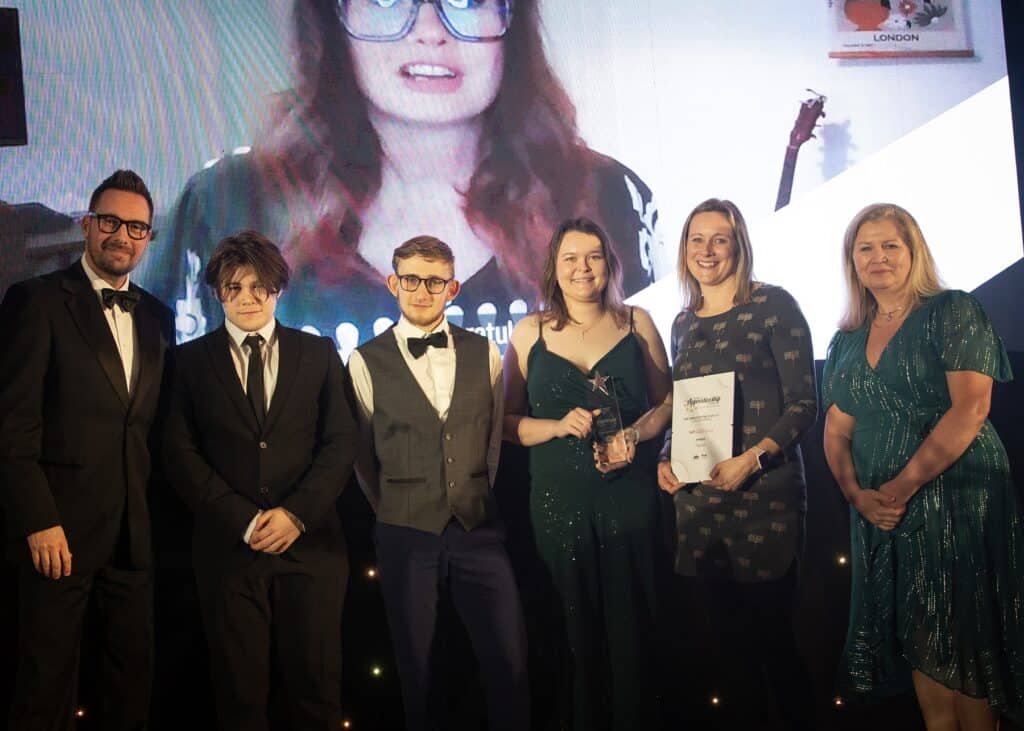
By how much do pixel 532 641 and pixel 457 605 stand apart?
546 mm

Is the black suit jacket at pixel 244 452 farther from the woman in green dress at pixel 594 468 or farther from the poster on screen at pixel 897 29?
the poster on screen at pixel 897 29

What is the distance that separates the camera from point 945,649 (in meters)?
3.21

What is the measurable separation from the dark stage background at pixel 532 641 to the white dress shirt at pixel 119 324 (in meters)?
0.60

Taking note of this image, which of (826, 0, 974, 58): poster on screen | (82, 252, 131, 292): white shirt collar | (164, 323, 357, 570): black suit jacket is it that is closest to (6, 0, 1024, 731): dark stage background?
(164, 323, 357, 570): black suit jacket

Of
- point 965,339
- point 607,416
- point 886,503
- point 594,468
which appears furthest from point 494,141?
point 886,503

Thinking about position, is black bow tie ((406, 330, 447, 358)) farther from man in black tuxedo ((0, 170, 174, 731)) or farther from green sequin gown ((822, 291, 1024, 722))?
green sequin gown ((822, 291, 1024, 722))

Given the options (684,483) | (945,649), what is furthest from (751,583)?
(945,649)

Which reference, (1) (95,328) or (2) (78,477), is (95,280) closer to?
(1) (95,328)

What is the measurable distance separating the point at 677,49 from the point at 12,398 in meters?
2.97

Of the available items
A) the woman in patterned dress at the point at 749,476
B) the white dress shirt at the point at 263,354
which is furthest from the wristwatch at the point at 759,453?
the white dress shirt at the point at 263,354

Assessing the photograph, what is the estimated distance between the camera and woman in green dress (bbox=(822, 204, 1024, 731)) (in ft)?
10.5

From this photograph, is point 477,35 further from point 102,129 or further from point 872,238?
point 872,238

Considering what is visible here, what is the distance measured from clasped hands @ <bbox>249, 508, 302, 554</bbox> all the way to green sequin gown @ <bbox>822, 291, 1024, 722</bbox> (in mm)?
2027

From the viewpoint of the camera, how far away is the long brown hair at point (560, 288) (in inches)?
145
